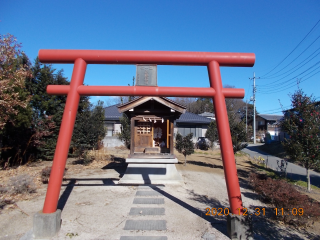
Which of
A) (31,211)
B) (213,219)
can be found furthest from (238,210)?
(31,211)

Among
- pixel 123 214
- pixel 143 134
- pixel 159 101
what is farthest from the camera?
pixel 143 134

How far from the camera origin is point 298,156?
353 inches

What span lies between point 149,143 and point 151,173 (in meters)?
1.43

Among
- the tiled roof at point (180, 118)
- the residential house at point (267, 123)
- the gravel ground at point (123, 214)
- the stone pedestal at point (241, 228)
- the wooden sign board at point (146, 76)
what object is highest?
the residential house at point (267, 123)

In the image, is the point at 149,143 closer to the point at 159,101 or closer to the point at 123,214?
the point at 159,101

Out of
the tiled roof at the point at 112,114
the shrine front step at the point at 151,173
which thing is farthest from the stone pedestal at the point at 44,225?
the tiled roof at the point at 112,114

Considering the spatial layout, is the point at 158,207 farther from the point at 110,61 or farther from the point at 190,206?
the point at 110,61

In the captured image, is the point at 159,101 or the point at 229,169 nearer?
the point at 229,169

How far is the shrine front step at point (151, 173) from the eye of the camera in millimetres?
8562

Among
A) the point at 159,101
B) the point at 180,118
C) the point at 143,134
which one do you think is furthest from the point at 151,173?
the point at 180,118

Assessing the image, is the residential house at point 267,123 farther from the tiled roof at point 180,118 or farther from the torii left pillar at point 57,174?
the torii left pillar at point 57,174

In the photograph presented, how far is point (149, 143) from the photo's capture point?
9.70 metres

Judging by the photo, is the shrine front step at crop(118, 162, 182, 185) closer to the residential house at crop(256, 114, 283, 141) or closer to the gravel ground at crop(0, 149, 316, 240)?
the gravel ground at crop(0, 149, 316, 240)

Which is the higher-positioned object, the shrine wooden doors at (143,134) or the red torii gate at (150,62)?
the red torii gate at (150,62)
